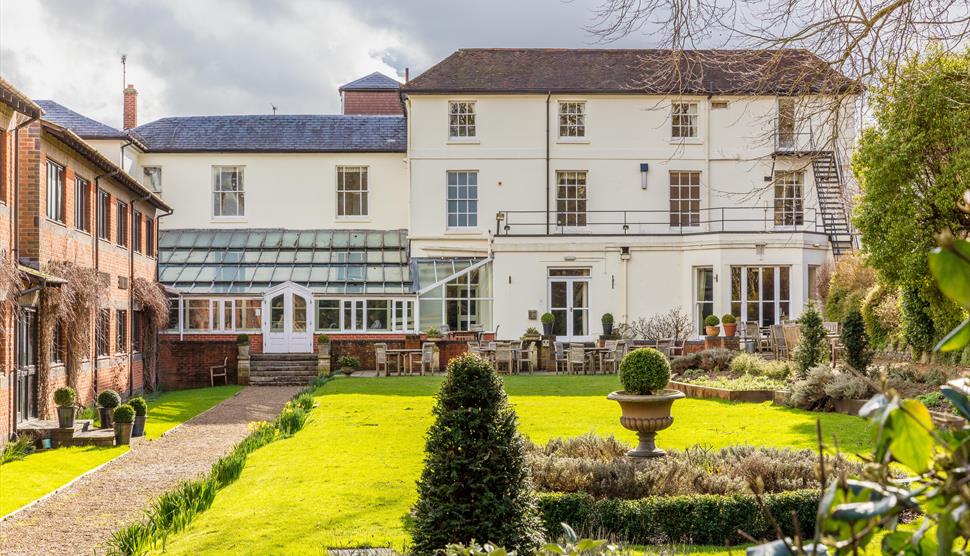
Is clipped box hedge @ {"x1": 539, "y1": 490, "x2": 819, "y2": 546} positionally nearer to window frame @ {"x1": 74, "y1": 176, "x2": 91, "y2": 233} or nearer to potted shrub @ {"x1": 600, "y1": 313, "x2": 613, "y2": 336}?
window frame @ {"x1": 74, "y1": 176, "x2": 91, "y2": 233}

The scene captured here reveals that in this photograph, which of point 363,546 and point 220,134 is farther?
point 220,134

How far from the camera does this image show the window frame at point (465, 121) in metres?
32.2

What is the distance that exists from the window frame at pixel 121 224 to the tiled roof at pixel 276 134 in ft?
36.0

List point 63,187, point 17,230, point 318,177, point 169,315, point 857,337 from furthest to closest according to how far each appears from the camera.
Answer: point 318,177, point 169,315, point 63,187, point 857,337, point 17,230

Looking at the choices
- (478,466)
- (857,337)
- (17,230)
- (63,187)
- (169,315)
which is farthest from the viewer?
(169,315)

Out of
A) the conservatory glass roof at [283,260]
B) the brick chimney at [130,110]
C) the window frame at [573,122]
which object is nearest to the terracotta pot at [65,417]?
the conservatory glass roof at [283,260]

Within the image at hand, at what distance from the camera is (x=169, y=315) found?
1121 inches

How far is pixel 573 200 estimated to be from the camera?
3219 centimetres

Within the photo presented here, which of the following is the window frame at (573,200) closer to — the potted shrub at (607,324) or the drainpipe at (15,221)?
the potted shrub at (607,324)

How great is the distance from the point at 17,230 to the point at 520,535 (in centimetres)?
1216

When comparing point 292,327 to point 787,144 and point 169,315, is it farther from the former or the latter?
point 787,144

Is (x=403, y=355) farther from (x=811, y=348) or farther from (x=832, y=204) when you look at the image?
(x=832, y=204)

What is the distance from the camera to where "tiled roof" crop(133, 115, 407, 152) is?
3462cm

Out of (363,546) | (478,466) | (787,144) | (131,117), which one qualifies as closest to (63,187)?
(363,546)
